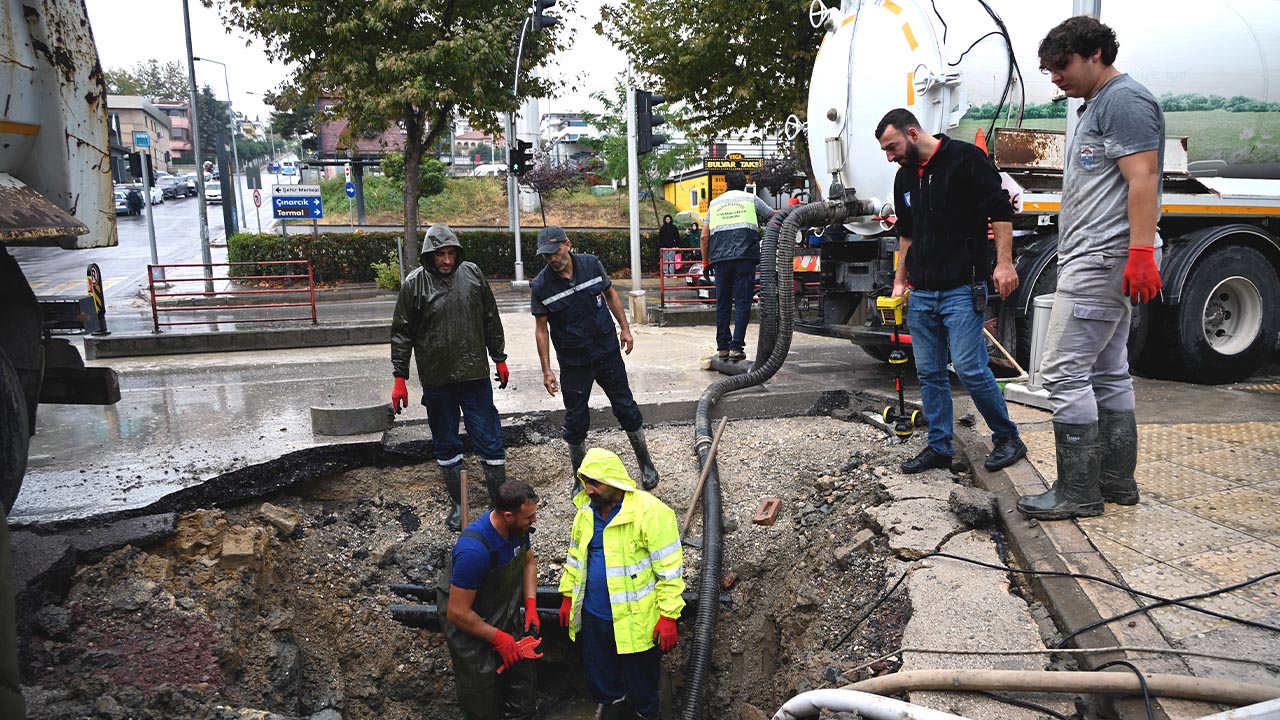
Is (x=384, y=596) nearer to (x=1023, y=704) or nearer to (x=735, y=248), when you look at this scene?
(x=1023, y=704)

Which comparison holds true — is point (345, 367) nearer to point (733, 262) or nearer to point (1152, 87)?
point (733, 262)

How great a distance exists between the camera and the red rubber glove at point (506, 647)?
3.90 m

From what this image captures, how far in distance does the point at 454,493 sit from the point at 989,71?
4945 millimetres

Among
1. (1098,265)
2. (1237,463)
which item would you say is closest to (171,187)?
(1098,265)

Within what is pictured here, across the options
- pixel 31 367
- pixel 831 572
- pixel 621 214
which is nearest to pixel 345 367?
pixel 31 367

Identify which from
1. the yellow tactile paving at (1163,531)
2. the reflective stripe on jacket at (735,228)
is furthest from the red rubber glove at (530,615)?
the reflective stripe on jacket at (735,228)

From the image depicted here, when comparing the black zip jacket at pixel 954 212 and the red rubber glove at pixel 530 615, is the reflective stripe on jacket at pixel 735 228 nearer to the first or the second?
the black zip jacket at pixel 954 212

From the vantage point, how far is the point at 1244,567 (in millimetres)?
3055

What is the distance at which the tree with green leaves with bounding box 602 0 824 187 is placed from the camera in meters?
13.3

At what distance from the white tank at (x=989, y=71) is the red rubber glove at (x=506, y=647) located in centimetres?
459

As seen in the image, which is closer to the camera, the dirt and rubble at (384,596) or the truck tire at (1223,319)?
the dirt and rubble at (384,596)

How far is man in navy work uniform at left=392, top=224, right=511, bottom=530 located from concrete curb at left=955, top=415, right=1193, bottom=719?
296cm

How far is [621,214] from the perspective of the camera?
35594mm

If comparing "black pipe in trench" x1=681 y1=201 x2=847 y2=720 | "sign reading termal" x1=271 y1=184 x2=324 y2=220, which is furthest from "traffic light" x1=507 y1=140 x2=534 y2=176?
"black pipe in trench" x1=681 y1=201 x2=847 y2=720
